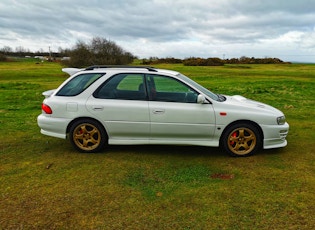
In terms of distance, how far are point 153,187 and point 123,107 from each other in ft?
5.60

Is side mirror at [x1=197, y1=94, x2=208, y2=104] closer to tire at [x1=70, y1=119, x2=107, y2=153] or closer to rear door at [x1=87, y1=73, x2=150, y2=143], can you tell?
rear door at [x1=87, y1=73, x2=150, y2=143]

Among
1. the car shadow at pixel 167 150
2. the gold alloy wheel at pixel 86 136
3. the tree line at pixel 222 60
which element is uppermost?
the tree line at pixel 222 60

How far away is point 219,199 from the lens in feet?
12.5

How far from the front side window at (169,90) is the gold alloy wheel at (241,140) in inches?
36.4

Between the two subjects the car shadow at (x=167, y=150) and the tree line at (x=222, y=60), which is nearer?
the car shadow at (x=167, y=150)

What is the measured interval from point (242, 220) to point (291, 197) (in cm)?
90

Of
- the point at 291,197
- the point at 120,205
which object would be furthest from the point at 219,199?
the point at 120,205

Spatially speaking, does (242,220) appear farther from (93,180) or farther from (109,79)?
(109,79)

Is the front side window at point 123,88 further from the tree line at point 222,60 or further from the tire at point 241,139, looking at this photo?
the tree line at point 222,60

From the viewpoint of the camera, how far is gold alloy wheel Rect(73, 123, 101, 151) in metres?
5.49

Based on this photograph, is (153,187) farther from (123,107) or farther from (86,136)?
(86,136)

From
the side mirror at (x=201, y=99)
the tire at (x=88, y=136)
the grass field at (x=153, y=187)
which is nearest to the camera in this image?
the grass field at (x=153, y=187)

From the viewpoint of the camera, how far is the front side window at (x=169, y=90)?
542 cm

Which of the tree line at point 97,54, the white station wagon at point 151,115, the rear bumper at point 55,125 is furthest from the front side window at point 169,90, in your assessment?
the tree line at point 97,54
